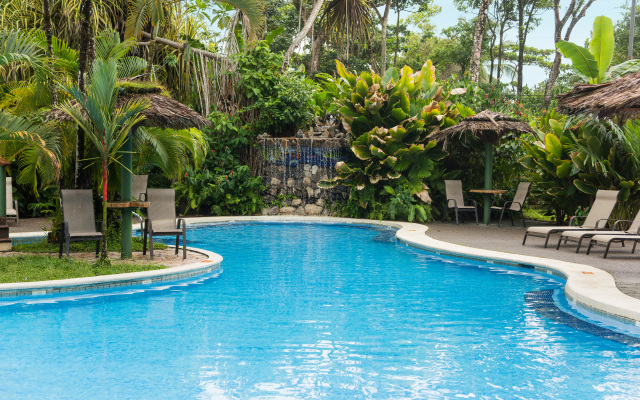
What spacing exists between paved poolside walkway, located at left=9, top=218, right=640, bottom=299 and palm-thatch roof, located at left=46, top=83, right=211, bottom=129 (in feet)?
17.5

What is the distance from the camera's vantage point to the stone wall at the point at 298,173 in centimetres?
1695

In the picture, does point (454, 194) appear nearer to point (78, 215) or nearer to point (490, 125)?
point (490, 125)

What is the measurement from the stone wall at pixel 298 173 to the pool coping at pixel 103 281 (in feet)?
28.7

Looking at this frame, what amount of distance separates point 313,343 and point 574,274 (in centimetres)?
396

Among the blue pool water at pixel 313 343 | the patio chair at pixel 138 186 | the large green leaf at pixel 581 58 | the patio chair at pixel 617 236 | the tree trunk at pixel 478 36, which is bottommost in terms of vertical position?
the blue pool water at pixel 313 343

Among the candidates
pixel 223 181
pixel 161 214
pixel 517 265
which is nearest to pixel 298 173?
pixel 223 181

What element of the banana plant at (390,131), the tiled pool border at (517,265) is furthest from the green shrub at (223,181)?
the tiled pool border at (517,265)

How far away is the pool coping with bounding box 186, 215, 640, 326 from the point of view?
18.5 feet

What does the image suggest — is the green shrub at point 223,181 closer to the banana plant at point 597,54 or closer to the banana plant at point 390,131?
the banana plant at point 390,131

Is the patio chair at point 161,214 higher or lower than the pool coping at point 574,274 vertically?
higher

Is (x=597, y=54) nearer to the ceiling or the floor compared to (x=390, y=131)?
nearer to the ceiling

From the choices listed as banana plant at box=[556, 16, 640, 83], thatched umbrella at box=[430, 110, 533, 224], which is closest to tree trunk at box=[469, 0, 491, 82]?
thatched umbrella at box=[430, 110, 533, 224]

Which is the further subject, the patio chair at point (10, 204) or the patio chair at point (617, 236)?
the patio chair at point (10, 204)

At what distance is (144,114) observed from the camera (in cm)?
825
